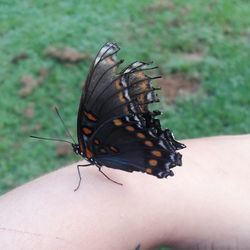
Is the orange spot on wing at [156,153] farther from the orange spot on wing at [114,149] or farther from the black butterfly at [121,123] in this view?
the orange spot on wing at [114,149]

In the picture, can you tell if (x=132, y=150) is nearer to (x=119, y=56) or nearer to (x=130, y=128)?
(x=130, y=128)

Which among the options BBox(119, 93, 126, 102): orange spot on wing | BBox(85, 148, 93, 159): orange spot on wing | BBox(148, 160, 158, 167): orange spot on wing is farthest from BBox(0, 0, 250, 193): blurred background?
BBox(119, 93, 126, 102): orange spot on wing

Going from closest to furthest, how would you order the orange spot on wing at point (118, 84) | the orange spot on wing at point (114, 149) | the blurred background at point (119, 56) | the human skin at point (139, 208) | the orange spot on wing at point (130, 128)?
the human skin at point (139, 208)
the orange spot on wing at point (118, 84)
the orange spot on wing at point (130, 128)
the orange spot on wing at point (114, 149)
the blurred background at point (119, 56)

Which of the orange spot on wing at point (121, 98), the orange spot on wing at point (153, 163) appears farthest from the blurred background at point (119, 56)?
the orange spot on wing at point (121, 98)

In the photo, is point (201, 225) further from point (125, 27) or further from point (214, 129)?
point (125, 27)

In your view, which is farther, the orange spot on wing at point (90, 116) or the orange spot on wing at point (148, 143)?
the orange spot on wing at point (148, 143)

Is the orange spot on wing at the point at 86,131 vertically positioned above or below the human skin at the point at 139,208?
above

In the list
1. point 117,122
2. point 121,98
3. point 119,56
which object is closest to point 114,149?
point 117,122
